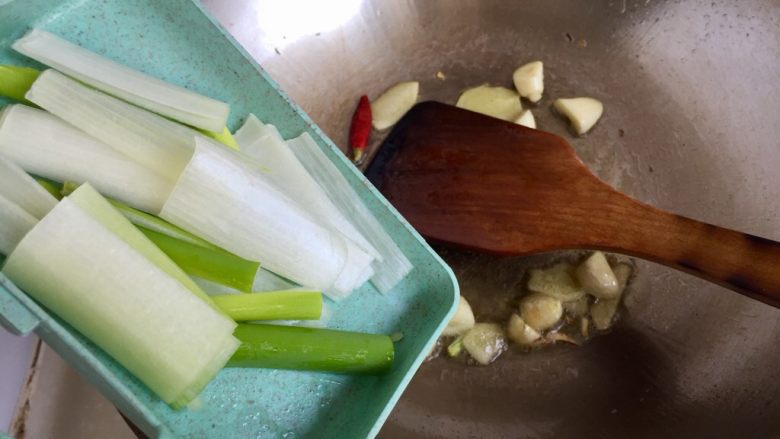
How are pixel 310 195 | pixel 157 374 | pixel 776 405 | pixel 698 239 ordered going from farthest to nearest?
1. pixel 776 405
2. pixel 698 239
3. pixel 310 195
4. pixel 157 374

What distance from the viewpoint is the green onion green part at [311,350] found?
0.76 m


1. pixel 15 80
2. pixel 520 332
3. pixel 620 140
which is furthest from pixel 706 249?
pixel 15 80

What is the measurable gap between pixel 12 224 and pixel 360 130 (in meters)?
0.73

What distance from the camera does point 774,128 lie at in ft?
4.62

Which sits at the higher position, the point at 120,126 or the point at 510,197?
the point at 120,126

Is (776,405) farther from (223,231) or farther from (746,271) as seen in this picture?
(223,231)

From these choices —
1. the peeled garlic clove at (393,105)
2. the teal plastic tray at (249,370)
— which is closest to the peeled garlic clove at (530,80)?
the peeled garlic clove at (393,105)

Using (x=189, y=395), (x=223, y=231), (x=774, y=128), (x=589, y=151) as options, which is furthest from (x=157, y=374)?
(x=774, y=128)

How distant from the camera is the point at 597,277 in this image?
1.23 m

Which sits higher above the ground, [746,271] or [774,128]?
[746,271]

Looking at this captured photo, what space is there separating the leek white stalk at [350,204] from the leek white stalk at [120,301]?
0.26 metres

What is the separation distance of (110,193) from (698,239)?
32.5 inches

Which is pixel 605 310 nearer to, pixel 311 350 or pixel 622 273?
pixel 622 273

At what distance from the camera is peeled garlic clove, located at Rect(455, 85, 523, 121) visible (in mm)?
1379
